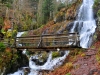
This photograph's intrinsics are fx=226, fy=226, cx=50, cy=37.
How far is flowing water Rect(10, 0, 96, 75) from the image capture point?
18.1 meters

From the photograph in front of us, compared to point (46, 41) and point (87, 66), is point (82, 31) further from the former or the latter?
point (87, 66)

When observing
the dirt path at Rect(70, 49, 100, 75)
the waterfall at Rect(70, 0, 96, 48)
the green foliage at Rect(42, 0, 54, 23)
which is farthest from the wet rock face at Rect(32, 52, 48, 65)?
the green foliage at Rect(42, 0, 54, 23)

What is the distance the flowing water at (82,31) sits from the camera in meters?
18.1

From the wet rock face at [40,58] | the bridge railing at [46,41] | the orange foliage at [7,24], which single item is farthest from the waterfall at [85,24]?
the orange foliage at [7,24]

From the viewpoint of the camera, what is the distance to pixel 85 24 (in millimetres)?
25172

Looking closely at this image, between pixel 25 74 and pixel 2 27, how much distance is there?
1955 centimetres

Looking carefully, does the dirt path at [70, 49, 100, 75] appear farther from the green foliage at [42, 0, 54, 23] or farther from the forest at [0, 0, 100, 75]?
the green foliage at [42, 0, 54, 23]

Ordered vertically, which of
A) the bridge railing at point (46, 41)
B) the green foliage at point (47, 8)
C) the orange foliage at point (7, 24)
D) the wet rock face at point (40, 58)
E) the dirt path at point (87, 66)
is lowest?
the wet rock face at point (40, 58)

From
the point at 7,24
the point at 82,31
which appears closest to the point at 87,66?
the point at 82,31

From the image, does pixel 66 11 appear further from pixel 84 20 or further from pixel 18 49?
pixel 18 49

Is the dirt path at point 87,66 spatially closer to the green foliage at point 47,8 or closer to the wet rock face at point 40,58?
the wet rock face at point 40,58

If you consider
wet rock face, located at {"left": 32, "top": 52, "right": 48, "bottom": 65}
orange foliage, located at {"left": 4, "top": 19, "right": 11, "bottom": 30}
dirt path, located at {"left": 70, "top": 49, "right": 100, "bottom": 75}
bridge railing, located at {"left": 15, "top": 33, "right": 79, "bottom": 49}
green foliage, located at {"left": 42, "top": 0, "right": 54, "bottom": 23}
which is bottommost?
wet rock face, located at {"left": 32, "top": 52, "right": 48, "bottom": 65}

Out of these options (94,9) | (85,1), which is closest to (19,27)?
(85,1)

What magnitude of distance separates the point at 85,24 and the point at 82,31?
1297 mm
